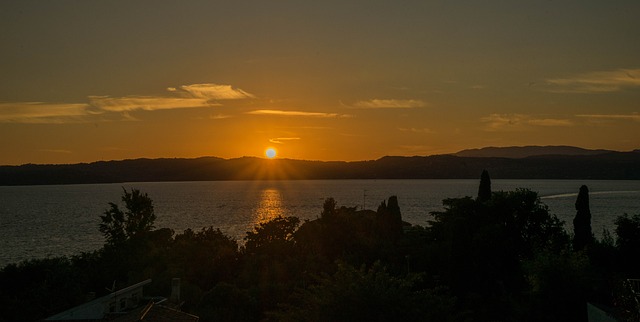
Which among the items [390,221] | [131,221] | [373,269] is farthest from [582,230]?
[131,221]

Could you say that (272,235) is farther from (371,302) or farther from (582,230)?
(371,302)

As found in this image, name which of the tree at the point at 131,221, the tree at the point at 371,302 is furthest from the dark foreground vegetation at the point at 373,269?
the tree at the point at 131,221

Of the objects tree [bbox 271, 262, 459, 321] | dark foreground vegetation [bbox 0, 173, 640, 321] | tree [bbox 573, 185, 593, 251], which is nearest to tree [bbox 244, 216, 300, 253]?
dark foreground vegetation [bbox 0, 173, 640, 321]

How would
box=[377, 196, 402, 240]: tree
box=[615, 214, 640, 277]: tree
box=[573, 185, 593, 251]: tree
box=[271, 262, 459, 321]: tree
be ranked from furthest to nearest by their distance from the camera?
box=[377, 196, 402, 240]: tree → box=[573, 185, 593, 251]: tree → box=[615, 214, 640, 277]: tree → box=[271, 262, 459, 321]: tree

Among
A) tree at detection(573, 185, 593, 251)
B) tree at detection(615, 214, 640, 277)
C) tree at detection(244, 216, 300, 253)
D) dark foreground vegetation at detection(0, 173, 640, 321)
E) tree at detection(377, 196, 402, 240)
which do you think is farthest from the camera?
tree at detection(377, 196, 402, 240)

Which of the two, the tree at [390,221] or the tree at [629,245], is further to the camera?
the tree at [390,221]

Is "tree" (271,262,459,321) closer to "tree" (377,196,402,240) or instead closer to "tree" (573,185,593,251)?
"tree" (573,185,593,251)

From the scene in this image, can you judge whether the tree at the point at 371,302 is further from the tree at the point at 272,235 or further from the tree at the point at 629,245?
the tree at the point at 272,235

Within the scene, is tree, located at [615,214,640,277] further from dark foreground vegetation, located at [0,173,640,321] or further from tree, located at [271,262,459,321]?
tree, located at [271,262,459,321]

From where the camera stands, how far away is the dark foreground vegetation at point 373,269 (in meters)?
29.3

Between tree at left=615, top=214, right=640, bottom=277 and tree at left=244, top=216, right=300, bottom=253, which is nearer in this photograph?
tree at left=615, top=214, right=640, bottom=277

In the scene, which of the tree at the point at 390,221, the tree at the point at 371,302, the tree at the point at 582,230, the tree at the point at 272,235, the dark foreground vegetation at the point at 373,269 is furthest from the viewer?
the tree at the point at 390,221

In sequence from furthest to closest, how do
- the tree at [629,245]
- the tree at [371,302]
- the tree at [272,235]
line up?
the tree at [272,235] → the tree at [629,245] → the tree at [371,302]

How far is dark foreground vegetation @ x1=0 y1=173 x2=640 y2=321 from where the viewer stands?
29312 mm
